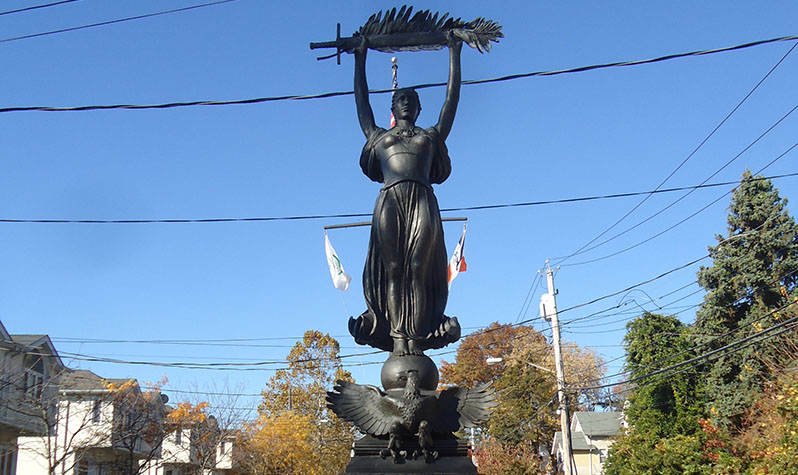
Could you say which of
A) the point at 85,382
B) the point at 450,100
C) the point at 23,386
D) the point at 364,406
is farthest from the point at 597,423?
the point at 364,406

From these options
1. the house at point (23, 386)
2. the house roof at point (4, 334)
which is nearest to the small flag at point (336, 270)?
the house at point (23, 386)

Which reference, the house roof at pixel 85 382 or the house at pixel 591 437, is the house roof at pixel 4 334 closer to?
the house roof at pixel 85 382

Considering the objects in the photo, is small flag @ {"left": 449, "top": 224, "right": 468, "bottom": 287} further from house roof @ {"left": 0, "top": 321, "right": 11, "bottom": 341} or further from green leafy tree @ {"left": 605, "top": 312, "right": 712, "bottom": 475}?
house roof @ {"left": 0, "top": 321, "right": 11, "bottom": 341}

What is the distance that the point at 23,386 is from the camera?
29188 mm

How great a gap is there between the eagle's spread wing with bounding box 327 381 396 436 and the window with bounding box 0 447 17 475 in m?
27.9

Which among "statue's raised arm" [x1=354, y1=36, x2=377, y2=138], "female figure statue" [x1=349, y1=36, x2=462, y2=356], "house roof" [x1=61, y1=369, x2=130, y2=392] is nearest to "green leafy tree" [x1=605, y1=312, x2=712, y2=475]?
"female figure statue" [x1=349, y1=36, x2=462, y2=356]

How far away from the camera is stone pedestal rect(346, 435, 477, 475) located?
5742 mm

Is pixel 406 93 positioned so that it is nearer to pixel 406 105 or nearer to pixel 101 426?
pixel 406 105

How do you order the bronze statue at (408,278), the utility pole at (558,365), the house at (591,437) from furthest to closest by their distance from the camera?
1. the house at (591,437)
2. the utility pole at (558,365)
3. the bronze statue at (408,278)

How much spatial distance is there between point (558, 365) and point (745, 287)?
7007 millimetres

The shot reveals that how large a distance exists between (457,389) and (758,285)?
69.6 ft

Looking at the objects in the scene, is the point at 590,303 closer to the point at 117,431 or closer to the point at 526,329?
the point at 117,431

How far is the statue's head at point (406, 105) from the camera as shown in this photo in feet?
23.6

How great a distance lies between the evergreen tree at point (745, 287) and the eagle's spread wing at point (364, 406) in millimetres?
19350
